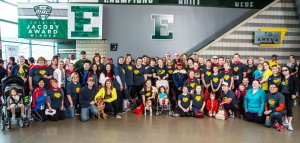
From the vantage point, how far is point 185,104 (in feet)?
16.7

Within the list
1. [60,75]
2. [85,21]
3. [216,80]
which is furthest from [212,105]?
[85,21]

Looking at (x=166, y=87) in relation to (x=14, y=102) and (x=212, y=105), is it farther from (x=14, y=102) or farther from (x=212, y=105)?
(x=14, y=102)

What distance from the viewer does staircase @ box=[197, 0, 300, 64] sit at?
327 inches

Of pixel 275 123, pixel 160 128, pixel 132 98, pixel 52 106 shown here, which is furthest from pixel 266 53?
pixel 52 106

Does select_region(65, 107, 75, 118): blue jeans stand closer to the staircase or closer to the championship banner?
the championship banner

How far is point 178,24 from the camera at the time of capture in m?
8.88

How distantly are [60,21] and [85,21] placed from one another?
0.92 m

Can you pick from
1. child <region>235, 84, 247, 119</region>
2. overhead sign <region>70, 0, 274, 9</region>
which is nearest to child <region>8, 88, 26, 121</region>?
child <region>235, 84, 247, 119</region>

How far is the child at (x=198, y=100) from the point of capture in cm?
505

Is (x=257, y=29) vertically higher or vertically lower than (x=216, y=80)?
higher

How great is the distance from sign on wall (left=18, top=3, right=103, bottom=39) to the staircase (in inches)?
163

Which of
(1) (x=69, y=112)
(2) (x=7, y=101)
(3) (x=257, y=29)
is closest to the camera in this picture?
(2) (x=7, y=101)

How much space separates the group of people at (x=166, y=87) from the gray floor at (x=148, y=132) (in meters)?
0.33

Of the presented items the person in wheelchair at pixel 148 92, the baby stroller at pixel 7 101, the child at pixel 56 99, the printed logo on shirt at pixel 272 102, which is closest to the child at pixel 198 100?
the person in wheelchair at pixel 148 92
